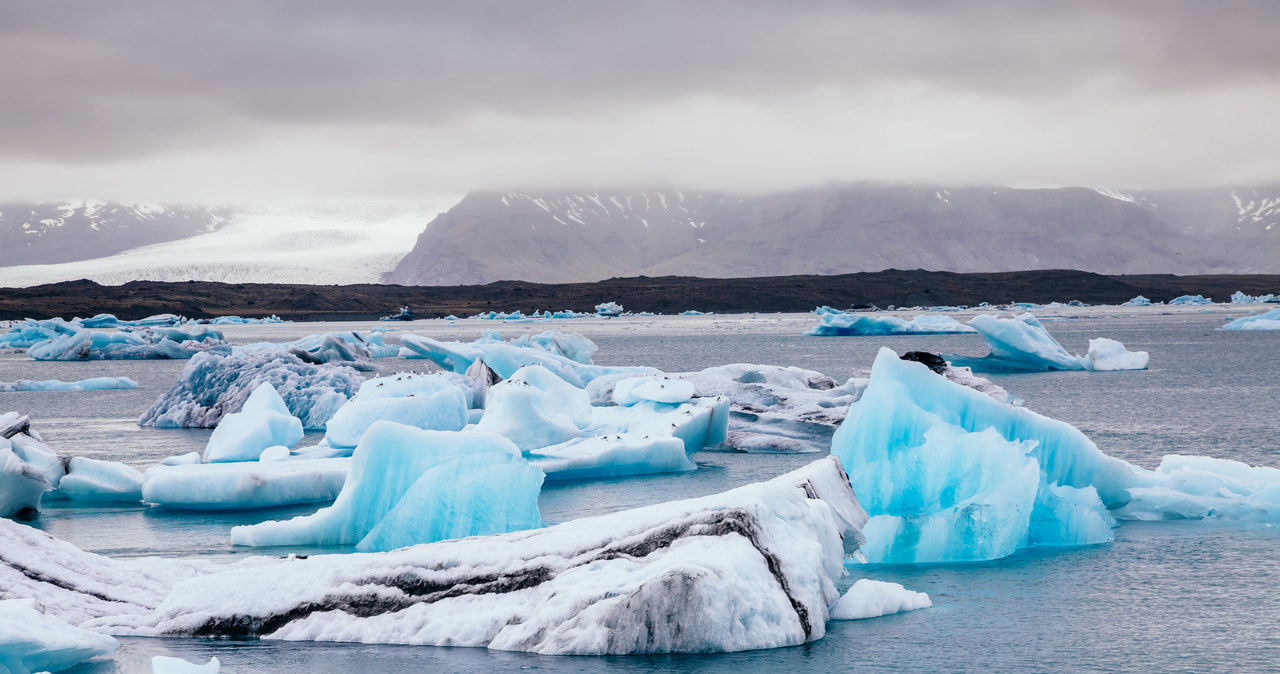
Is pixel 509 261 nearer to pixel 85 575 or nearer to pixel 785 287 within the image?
pixel 785 287

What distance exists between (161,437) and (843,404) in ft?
32.9

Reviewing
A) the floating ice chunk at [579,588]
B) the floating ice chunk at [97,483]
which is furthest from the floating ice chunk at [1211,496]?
the floating ice chunk at [97,483]

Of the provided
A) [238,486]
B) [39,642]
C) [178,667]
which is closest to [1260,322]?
[238,486]

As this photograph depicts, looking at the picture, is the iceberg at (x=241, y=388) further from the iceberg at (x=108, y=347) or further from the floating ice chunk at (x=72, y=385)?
the iceberg at (x=108, y=347)

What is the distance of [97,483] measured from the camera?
35.1ft

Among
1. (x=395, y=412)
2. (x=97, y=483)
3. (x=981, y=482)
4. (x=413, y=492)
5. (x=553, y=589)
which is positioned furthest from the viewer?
(x=395, y=412)

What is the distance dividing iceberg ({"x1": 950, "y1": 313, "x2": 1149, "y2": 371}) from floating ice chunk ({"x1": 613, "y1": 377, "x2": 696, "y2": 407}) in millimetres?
12783

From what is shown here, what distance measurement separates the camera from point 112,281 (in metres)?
127

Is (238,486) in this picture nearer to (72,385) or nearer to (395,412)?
(395,412)

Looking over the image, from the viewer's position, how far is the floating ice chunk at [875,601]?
640cm

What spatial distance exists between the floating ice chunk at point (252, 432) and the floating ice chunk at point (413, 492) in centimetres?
389

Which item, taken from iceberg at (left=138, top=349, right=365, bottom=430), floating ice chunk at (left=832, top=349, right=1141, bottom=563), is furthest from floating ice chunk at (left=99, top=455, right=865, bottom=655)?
iceberg at (left=138, top=349, right=365, bottom=430)

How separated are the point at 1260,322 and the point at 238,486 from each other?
4243 centimetres

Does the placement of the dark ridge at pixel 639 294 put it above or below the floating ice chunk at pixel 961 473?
above
